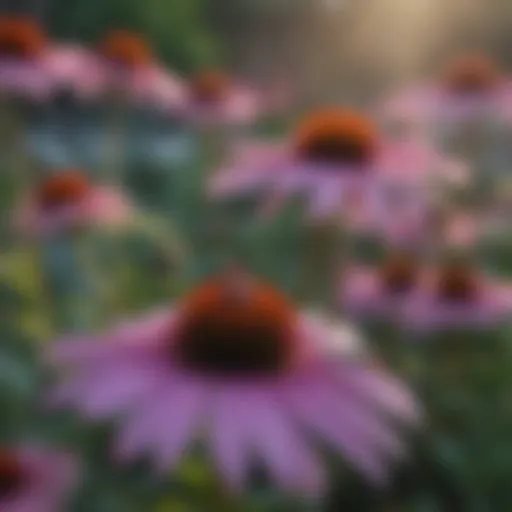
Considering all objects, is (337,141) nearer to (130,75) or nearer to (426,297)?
(426,297)

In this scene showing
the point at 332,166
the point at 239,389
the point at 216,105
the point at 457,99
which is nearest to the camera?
the point at 239,389

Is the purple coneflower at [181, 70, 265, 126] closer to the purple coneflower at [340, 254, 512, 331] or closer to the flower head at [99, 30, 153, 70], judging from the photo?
the flower head at [99, 30, 153, 70]

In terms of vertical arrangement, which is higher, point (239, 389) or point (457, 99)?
point (239, 389)

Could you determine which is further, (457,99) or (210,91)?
(210,91)

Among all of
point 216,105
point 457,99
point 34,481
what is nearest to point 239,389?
point 34,481

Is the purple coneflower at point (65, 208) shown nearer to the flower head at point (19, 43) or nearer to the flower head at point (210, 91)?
the flower head at point (19, 43)

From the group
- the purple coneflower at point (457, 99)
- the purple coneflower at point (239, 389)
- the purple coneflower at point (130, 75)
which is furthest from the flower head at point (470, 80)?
the purple coneflower at point (239, 389)

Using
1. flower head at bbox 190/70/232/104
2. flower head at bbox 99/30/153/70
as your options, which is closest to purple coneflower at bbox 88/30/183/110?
flower head at bbox 99/30/153/70
